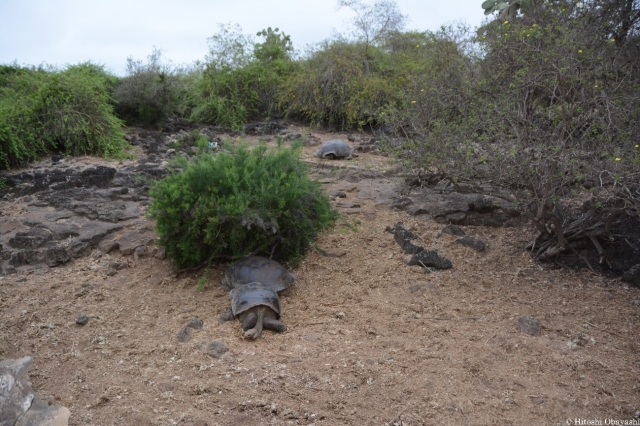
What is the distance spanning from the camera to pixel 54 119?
927 centimetres

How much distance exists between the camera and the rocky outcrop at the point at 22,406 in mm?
2752

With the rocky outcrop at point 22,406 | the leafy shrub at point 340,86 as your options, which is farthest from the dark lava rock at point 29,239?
the leafy shrub at point 340,86

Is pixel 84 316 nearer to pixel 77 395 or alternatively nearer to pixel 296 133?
pixel 77 395

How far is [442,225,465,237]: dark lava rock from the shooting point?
554 cm

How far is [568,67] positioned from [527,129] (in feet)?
1.83

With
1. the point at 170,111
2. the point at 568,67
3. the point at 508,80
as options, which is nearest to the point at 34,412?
the point at 568,67

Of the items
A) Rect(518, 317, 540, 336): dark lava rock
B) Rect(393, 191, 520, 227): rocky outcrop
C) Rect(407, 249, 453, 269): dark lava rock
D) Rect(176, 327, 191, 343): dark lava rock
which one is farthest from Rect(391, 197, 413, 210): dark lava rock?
Rect(176, 327, 191, 343): dark lava rock

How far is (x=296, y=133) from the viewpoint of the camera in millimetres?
11906

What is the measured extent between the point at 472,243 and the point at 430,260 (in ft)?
2.01

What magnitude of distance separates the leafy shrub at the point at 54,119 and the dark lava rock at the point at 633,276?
25.4 feet

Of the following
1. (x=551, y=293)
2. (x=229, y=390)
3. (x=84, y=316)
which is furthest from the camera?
(x=551, y=293)

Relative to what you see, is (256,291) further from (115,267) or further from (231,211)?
(115,267)

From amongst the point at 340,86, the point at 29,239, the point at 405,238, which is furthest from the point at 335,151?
the point at 29,239

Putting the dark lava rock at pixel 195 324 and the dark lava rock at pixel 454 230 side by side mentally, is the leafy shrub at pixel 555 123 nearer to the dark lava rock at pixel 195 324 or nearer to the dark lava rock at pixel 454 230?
the dark lava rock at pixel 454 230
